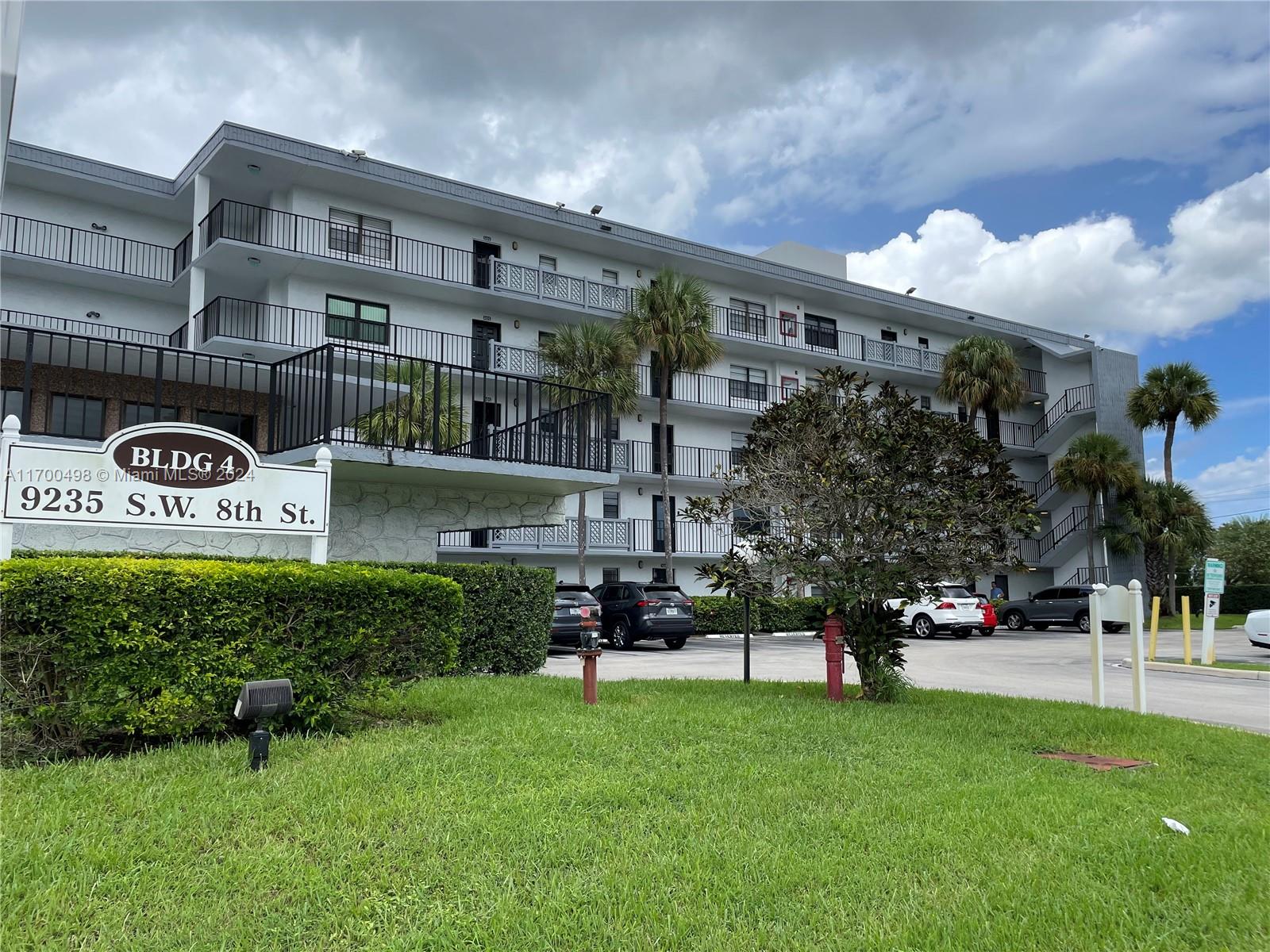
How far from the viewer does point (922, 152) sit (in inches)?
464

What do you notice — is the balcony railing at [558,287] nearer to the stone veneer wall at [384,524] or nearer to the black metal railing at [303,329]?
the black metal railing at [303,329]

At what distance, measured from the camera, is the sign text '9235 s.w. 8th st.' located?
5812mm

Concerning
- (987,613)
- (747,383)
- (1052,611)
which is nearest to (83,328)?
(747,383)

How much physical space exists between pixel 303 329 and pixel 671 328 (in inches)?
397

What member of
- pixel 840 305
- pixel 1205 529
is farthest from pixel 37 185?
pixel 1205 529

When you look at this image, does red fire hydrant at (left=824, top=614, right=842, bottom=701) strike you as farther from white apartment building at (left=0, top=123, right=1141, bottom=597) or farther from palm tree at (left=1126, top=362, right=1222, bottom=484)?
palm tree at (left=1126, top=362, right=1222, bottom=484)

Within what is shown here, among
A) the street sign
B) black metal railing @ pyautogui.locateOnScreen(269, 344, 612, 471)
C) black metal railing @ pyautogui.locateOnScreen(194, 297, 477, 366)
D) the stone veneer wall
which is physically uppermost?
black metal railing @ pyautogui.locateOnScreen(194, 297, 477, 366)

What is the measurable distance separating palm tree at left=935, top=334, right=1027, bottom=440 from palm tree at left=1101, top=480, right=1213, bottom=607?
585 centimetres

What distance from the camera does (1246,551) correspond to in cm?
4475

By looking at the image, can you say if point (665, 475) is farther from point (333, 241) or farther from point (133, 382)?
point (133, 382)

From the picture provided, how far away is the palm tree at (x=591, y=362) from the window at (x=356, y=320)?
15.0 feet

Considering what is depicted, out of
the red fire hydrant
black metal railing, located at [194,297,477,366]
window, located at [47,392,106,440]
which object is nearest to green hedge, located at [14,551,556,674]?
the red fire hydrant

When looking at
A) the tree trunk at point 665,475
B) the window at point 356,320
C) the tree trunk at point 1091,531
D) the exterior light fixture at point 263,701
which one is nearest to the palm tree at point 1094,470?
the tree trunk at point 1091,531

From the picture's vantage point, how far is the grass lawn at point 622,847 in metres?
3.13
